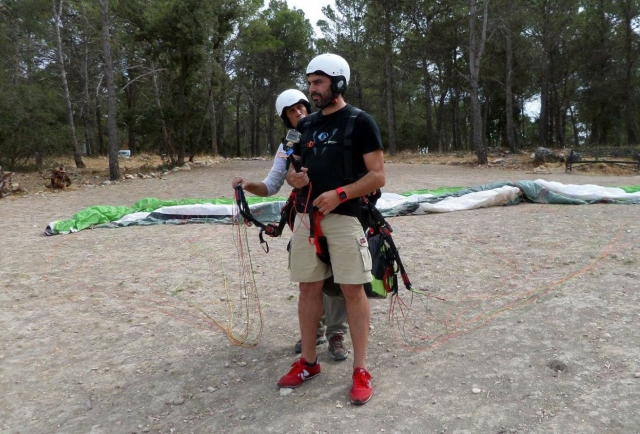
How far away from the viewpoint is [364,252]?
2.50 metres

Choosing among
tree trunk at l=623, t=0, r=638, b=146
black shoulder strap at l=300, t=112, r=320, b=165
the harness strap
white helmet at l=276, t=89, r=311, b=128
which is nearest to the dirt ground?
the harness strap

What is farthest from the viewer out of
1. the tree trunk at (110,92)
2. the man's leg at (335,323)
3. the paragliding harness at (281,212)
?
the tree trunk at (110,92)

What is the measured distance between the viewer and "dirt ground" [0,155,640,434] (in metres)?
2.45

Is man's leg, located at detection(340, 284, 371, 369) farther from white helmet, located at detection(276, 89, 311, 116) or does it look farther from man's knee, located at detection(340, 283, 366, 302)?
white helmet, located at detection(276, 89, 311, 116)

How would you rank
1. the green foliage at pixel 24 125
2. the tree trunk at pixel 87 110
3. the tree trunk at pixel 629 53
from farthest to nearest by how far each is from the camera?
1. the tree trunk at pixel 629 53
2. the tree trunk at pixel 87 110
3. the green foliage at pixel 24 125

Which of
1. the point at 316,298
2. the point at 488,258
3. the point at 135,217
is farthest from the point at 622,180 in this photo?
the point at 316,298

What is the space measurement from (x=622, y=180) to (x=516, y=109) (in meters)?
19.8

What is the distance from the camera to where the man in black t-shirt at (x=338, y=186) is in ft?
7.98

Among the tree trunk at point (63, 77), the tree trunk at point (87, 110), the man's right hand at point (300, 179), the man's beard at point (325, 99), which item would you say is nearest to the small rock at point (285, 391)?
the man's right hand at point (300, 179)

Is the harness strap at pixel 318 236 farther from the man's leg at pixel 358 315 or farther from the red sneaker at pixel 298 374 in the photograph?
the red sneaker at pixel 298 374

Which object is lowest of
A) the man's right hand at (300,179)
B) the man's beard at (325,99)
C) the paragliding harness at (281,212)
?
the paragliding harness at (281,212)

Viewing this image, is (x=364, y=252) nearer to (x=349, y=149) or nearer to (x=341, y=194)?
(x=341, y=194)

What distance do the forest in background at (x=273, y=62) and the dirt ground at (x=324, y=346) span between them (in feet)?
35.8

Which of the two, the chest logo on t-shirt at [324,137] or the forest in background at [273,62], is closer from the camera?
the chest logo on t-shirt at [324,137]
